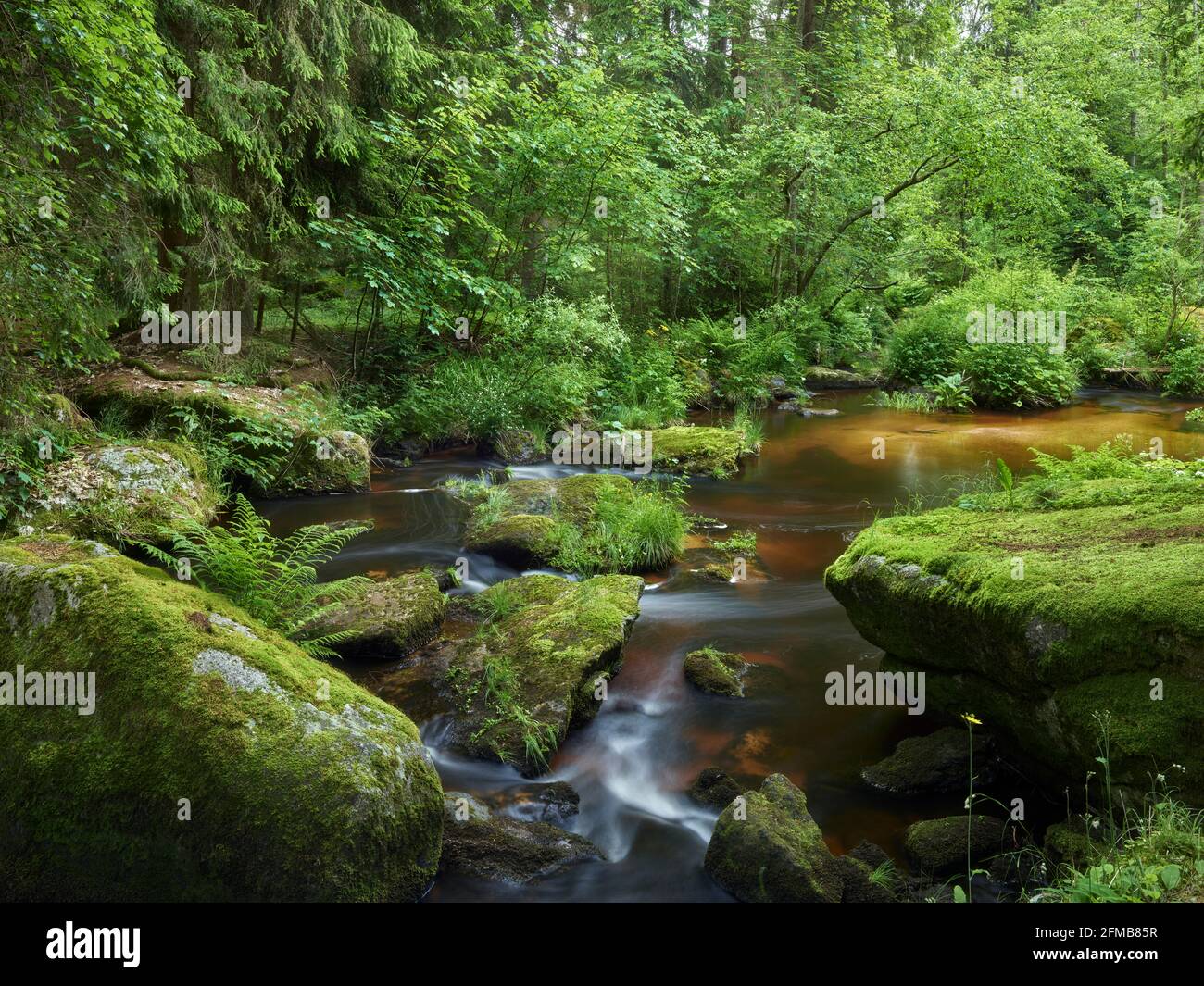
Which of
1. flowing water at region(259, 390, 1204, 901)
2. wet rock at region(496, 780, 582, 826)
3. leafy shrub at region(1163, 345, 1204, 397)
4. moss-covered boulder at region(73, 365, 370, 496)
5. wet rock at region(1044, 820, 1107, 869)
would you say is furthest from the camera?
leafy shrub at region(1163, 345, 1204, 397)

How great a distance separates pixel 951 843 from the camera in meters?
3.94

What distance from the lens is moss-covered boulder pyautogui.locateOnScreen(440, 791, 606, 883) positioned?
4.00 metres

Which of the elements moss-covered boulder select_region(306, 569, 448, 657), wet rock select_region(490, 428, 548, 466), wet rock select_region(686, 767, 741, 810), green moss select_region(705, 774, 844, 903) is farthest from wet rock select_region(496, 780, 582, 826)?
wet rock select_region(490, 428, 548, 466)

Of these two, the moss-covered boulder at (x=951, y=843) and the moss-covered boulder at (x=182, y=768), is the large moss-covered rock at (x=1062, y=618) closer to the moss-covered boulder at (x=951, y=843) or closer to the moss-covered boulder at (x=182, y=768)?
the moss-covered boulder at (x=951, y=843)

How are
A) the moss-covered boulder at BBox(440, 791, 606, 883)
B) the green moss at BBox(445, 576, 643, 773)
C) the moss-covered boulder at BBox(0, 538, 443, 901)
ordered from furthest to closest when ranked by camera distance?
the green moss at BBox(445, 576, 643, 773), the moss-covered boulder at BBox(440, 791, 606, 883), the moss-covered boulder at BBox(0, 538, 443, 901)

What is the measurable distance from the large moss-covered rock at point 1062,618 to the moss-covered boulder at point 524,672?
1831 mm

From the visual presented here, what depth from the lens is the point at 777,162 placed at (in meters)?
20.1

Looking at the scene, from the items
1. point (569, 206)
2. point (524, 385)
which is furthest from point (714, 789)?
point (569, 206)

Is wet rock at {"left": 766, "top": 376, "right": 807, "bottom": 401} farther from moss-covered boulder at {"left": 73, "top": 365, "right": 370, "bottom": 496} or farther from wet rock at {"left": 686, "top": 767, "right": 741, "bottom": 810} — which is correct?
wet rock at {"left": 686, "top": 767, "right": 741, "bottom": 810}

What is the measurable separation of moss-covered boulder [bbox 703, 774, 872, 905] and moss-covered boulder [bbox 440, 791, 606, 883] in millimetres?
749

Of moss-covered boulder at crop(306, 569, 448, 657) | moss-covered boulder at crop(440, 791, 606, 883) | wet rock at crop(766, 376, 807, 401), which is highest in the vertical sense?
wet rock at crop(766, 376, 807, 401)

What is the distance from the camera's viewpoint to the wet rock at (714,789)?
184 inches

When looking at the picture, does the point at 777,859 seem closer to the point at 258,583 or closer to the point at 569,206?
the point at 258,583

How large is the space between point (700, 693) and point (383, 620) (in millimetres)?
2551
